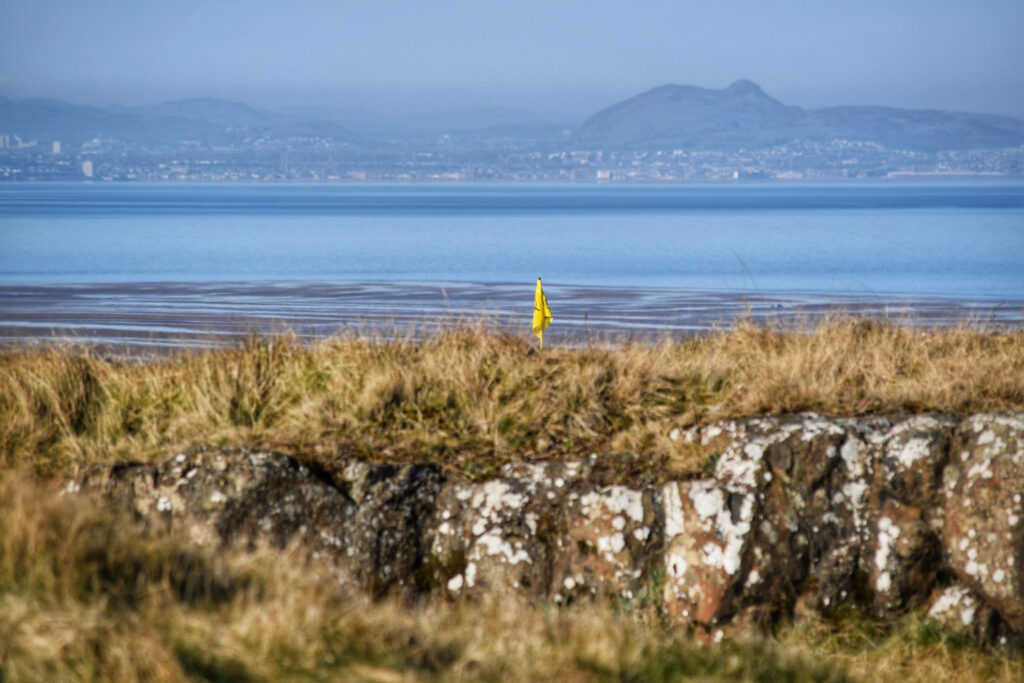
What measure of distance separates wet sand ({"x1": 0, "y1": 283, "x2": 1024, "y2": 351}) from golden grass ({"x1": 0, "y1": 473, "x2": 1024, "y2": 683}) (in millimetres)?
11212

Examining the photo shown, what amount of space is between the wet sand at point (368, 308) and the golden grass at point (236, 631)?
11.2m

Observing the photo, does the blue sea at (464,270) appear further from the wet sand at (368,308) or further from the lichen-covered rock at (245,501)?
the lichen-covered rock at (245,501)

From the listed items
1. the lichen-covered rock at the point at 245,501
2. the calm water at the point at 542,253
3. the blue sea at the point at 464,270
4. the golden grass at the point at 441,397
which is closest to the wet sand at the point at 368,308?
the blue sea at the point at 464,270

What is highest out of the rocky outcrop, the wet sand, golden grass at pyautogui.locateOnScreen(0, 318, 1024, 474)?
golden grass at pyautogui.locateOnScreen(0, 318, 1024, 474)

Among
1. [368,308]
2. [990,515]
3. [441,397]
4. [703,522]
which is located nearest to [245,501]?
[441,397]

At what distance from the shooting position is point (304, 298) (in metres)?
24.2

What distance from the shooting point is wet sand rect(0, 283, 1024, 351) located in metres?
17.7

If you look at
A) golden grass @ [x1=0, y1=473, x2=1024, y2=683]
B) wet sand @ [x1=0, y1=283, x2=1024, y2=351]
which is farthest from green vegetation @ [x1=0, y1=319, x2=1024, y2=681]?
wet sand @ [x1=0, y1=283, x2=1024, y2=351]

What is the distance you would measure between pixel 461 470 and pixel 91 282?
23911mm

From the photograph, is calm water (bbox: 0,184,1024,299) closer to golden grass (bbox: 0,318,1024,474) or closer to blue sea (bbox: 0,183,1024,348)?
blue sea (bbox: 0,183,1024,348)

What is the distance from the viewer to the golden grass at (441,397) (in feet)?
22.4

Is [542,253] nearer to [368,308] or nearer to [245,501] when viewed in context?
[368,308]

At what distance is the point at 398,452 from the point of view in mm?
6738

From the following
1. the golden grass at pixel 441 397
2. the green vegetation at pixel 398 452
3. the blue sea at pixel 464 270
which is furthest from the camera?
the blue sea at pixel 464 270
